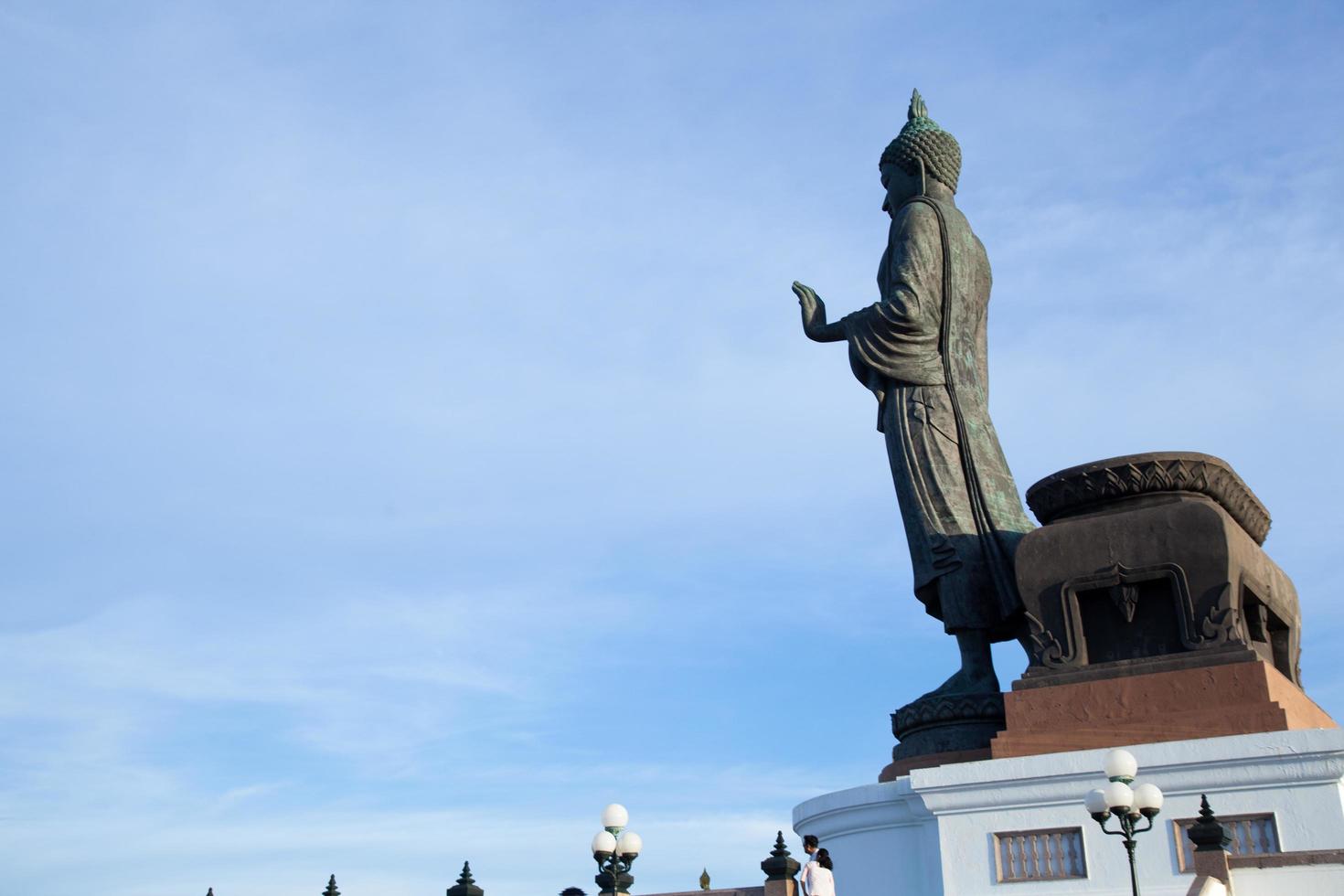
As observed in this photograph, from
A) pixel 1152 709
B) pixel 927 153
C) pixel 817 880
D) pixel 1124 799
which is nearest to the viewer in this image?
pixel 1124 799

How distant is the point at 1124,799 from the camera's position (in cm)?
869

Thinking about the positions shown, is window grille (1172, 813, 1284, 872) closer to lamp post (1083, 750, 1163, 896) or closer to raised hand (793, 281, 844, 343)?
lamp post (1083, 750, 1163, 896)

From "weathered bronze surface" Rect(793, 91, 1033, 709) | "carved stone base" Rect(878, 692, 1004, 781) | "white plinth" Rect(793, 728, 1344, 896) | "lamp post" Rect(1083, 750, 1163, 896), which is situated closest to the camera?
"lamp post" Rect(1083, 750, 1163, 896)

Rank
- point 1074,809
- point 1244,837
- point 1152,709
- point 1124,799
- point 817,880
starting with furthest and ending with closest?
point 1152,709 < point 1074,809 < point 1244,837 < point 817,880 < point 1124,799

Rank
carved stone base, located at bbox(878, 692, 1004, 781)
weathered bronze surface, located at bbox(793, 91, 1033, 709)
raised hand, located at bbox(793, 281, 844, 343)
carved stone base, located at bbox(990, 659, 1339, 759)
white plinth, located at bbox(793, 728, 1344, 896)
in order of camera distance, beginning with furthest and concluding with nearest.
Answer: raised hand, located at bbox(793, 281, 844, 343), weathered bronze surface, located at bbox(793, 91, 1033, 709), carved stone base, located at bbox(878, 692, 1004, 781), carved stone base, located at bbox(990, 659, 1339, 759), white plinth, located at bbox(793, 728, 1344, 896)

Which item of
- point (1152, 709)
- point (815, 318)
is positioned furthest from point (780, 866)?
point (815, 318)

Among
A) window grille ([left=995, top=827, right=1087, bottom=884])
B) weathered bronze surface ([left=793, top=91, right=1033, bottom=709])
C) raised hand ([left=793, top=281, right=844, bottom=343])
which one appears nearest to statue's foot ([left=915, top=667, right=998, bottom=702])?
weathered bronze surface ([left=793, top=91, right=1033, bottom=709])

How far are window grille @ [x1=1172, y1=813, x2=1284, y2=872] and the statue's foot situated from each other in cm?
259

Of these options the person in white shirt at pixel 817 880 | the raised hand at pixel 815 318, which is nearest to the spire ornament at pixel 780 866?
the person in white shirt at pixel 817 880

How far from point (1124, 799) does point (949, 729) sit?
4.18 m

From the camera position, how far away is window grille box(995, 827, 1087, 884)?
11.1 m

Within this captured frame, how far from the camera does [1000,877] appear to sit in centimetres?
1126

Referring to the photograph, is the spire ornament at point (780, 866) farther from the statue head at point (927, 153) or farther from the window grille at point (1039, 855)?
the statue head at point (927, 153)

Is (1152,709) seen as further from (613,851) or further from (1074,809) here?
(613,851)
